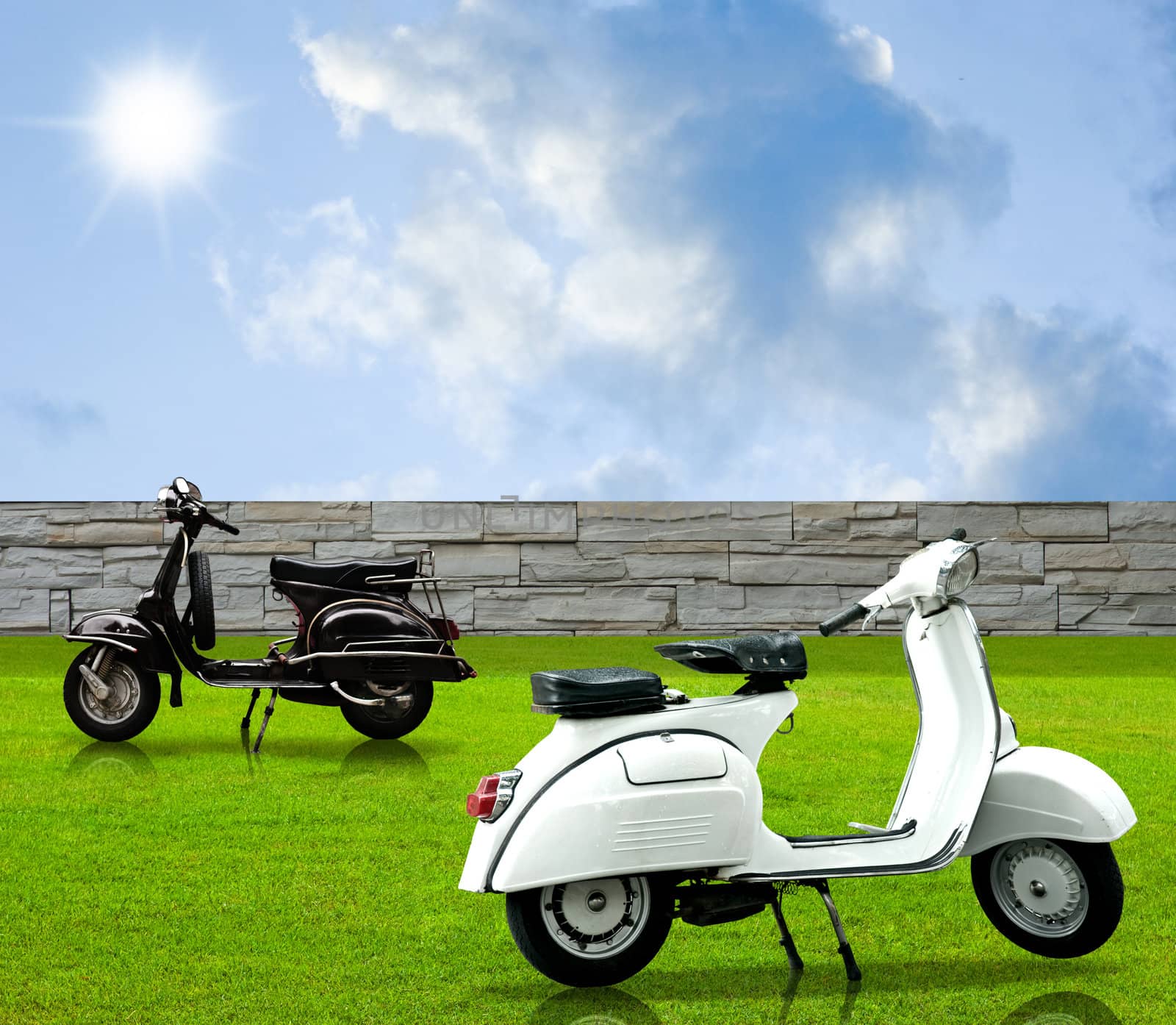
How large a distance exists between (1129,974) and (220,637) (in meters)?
8.00

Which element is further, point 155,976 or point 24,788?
point 24,788

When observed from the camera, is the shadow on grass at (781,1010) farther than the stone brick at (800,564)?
No

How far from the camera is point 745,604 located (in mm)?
9859

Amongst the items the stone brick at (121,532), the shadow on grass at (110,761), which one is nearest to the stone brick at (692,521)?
the stone brick at (121,532)

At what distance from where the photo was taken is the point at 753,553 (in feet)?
32.3

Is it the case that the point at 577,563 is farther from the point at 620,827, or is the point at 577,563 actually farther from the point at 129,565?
the point at 620,827

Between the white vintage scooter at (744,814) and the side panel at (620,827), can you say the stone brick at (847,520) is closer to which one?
the white vintage scooter at (744,814)

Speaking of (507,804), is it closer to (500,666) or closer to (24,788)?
(24,788)

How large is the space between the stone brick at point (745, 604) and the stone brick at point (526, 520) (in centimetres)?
111

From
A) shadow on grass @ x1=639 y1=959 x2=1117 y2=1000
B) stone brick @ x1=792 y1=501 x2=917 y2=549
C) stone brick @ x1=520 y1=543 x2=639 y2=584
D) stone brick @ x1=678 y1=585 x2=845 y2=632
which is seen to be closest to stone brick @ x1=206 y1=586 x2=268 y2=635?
stone brick @ x1=520 y1=543 x2=639 y2=584

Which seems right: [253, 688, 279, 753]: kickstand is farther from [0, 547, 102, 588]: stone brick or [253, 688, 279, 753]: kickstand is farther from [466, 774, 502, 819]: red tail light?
[0, 547, 102, 588]: stone brick

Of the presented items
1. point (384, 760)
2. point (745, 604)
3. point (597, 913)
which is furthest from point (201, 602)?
point (745, 604)

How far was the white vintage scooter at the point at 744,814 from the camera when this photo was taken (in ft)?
8.18

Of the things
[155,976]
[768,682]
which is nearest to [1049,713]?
[768,682]
